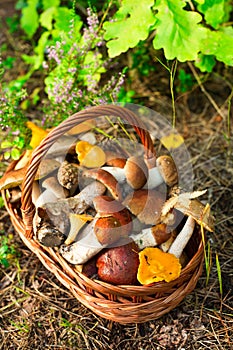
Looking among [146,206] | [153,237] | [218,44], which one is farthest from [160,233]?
[218,44]

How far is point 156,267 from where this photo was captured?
2434 mm

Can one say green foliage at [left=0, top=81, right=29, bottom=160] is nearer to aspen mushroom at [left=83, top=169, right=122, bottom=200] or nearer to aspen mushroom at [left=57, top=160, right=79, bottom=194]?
aspen mushroom at [left=57, top=160, right=79, bottom=194]

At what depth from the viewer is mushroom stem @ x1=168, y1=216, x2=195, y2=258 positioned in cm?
261

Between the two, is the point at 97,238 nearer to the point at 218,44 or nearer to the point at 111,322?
the point at 111,322

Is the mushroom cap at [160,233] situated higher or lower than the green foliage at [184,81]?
higher

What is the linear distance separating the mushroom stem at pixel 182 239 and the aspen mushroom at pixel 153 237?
6 centimetres

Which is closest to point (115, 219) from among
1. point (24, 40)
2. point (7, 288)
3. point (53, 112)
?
point (7, 288)

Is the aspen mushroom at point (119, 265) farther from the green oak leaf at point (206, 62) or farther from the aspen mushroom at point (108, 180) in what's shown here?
the green oak leaf at point (206, 62)

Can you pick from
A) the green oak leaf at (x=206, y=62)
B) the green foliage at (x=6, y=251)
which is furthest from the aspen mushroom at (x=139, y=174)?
the green oak leaf at (x=206, y=62)

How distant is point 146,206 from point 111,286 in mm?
515

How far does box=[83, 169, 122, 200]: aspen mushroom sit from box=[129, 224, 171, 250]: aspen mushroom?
0.26 m

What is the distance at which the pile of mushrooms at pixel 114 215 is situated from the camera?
2.48 meters

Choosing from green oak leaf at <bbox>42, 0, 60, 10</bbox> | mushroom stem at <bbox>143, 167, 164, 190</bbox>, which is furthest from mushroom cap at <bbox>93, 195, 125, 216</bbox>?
green oak leaf at <bbox>42, 0, 60, 10</bbox>

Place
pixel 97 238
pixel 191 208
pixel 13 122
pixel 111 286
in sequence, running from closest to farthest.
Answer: pixel 111 286 → pixel 97 238 → pixel 191 208 → pixel 13 122
